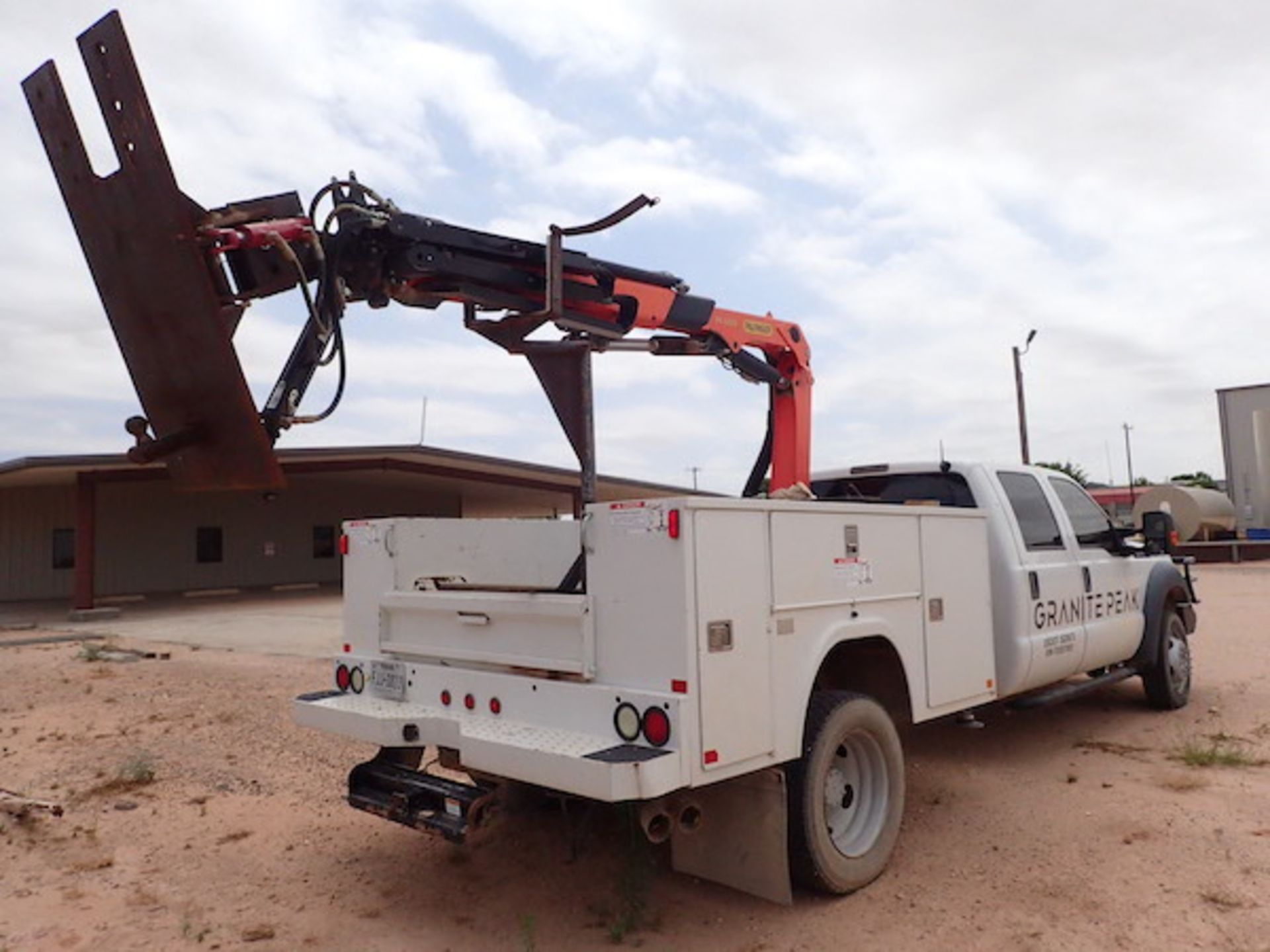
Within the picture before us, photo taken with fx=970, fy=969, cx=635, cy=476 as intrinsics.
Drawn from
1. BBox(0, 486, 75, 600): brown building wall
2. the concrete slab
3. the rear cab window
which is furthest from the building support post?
the rear cab window

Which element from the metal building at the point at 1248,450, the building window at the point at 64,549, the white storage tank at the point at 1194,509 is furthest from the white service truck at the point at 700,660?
the metal building at the point at 1248,450

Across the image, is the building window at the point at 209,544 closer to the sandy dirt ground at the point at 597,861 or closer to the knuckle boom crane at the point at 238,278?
the sandy dirt ground at the point at 597,861

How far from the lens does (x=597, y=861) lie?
4.97 m

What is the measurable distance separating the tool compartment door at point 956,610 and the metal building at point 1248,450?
32.7 meters

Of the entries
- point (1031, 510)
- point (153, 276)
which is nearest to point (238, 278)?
point (153, 276)

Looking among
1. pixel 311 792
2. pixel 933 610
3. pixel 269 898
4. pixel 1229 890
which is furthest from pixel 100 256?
pixel 1229 890

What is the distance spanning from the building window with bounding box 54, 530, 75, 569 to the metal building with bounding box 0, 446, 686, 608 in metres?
0.03

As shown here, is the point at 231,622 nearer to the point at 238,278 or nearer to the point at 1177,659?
the point at 238,278

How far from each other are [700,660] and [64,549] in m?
28.6

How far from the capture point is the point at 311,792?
6.42 m

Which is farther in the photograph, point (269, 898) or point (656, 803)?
point (269, 898)

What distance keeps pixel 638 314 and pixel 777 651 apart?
9.39ft

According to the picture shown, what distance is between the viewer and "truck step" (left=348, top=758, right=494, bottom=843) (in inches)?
161

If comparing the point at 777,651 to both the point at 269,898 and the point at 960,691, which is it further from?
the point at 269,898
